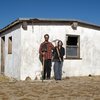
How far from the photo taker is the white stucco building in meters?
16.5

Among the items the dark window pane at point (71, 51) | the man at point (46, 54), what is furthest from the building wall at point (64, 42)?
the man at point (46, 54)

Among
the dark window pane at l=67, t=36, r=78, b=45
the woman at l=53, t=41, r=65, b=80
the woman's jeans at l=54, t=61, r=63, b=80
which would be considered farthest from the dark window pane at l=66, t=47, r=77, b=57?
the woman's jeans at l=54, t=61, r=63, b=80

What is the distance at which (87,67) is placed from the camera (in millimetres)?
18703

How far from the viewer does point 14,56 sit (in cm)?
1752

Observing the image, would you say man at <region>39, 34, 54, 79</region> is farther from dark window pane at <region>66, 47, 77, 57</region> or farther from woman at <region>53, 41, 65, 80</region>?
dark window pane at <region>66, 47, 77, 57</region>

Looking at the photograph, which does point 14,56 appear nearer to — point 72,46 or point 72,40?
point 72,46

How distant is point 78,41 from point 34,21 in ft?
9.95

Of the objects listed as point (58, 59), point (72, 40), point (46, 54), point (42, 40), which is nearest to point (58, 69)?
point (58, 59)

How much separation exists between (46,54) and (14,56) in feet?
7.27

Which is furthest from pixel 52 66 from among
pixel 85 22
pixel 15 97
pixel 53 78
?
pixel 15 97

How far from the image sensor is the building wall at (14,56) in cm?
1670

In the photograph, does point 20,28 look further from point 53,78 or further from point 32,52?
point 53,78

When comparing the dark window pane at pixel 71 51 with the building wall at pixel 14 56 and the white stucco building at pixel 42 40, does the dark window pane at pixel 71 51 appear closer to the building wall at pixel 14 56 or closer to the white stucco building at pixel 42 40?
the white stucco building at pixel 42 40

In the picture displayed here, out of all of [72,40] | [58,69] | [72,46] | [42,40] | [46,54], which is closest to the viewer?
[46,54]
